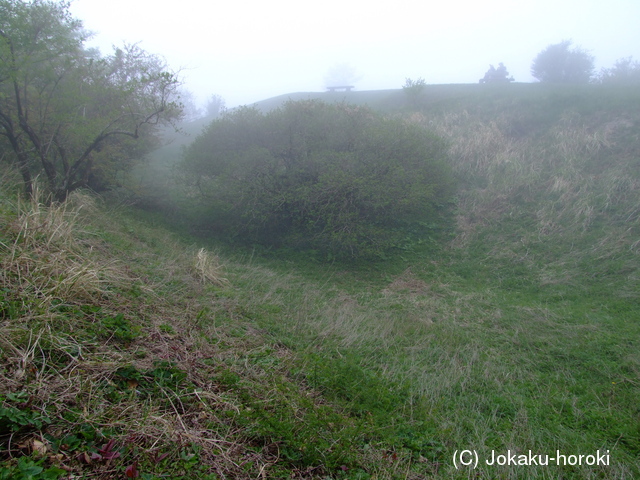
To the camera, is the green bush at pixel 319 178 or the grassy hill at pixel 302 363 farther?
the green bush at pixel 319 178

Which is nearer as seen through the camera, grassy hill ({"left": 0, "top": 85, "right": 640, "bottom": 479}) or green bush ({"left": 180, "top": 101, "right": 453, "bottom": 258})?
grassy hill ({"left": 0, "top": 85, "right": 640, "bottom": 479})

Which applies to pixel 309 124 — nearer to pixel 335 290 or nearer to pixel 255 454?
pixel 335 290

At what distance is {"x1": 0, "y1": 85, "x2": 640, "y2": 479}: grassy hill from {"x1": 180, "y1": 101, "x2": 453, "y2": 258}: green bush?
2310 millimetres

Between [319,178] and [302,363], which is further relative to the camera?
[319,178]

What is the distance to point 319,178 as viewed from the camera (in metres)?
11.9

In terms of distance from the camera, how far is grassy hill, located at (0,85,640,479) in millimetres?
2271

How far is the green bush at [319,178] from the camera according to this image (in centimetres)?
1178

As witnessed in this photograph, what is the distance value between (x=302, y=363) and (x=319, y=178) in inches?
335

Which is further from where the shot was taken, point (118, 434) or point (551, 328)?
point (551, 328)

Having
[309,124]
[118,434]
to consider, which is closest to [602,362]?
[118,434]

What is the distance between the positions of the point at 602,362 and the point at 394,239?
24.4ft

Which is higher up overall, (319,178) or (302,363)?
(319,178)

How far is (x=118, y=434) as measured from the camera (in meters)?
2.14

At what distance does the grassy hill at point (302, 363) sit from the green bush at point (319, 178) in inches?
90.9
